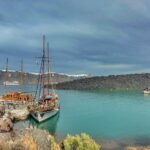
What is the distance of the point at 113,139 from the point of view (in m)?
49.4

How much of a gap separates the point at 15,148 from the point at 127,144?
3233cm

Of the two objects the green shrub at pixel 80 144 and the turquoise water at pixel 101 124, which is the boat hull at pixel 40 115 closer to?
the turquoise water at pixel 101 124

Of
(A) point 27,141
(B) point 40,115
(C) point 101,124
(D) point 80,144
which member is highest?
(A) point 27,141

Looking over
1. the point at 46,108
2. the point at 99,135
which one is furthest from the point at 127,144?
the point at 46,108

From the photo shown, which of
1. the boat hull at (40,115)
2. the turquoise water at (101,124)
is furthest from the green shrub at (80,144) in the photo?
the boat hull at (40,115)

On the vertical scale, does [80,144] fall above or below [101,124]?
above

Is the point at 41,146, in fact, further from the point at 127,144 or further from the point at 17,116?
the point at 17,116

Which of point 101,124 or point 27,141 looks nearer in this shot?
point 27,141

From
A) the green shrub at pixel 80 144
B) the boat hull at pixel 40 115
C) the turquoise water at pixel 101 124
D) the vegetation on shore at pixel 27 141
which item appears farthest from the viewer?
the boat hull at pixel 40 115

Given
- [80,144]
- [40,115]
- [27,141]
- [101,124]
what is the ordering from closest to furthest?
[27,141] < [80,144] < [101,124] < [40,115]

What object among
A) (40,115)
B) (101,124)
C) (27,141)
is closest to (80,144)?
(27,141)

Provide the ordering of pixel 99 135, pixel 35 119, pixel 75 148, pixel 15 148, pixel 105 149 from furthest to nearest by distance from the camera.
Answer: pixel 35 119, pixel 99 135, pixel 105 149, pixel 75 148, pixel 15 148

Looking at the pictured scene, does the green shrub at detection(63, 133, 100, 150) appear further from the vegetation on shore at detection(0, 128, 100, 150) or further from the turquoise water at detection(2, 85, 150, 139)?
the turquoise water at detection(2, 85, 150, 139)

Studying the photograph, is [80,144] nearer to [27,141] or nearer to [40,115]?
[27,141]
